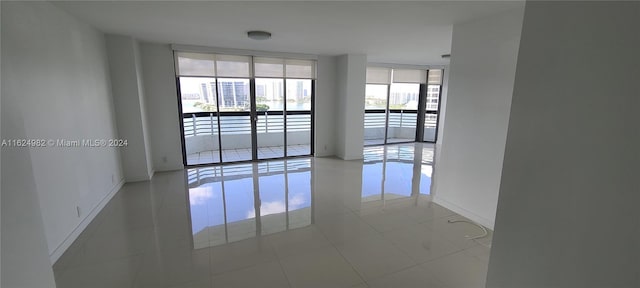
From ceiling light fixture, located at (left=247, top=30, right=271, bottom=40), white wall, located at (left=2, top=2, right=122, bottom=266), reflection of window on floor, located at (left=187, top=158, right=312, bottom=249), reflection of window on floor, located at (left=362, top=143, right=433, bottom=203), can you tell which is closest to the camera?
white wall, located at (left=2, top=2, right=122, bottom=266)

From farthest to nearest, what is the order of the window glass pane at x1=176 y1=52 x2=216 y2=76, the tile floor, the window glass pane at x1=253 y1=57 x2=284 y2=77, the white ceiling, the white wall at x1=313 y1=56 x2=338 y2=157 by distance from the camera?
the tile floor < the white wall at x1=313 y1=56 x2=338 y2=157 < the window glass pane at x1=253 y1=57 x2=284 y2=77 < the window glass pane at x1=176 y1=52 x2=216 y2=76 < the white ceiling

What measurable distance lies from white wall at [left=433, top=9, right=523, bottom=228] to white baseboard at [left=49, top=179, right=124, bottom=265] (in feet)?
12.9

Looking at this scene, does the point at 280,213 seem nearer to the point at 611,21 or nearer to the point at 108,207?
the point at 108,207

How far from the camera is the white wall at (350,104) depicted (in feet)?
18.4

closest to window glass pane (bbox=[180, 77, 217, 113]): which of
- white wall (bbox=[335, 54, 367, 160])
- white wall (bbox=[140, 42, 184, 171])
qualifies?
white wall (bbox=[140, 42, 184, 171])

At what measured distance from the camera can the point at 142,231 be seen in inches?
112

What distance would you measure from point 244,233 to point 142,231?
41.1 inches

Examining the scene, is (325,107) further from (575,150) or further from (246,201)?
(575,150)

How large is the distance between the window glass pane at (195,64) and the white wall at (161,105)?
15 cm

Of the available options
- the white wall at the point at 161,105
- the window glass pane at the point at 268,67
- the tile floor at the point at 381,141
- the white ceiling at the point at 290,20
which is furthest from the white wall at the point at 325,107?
the white wall at the point at 161,105

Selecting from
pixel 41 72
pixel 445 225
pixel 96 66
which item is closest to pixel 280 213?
pixel 445 225

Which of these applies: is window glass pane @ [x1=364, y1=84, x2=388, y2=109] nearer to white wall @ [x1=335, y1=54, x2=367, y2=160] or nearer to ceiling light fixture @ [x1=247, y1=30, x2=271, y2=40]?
white wall @ [x1=335, y1=54, x2=367, y2=160]

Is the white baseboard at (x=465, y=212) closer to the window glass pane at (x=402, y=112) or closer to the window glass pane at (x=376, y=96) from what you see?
the window glass pane at (x=376, y=96)

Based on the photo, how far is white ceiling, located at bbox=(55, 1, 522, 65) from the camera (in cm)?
252
